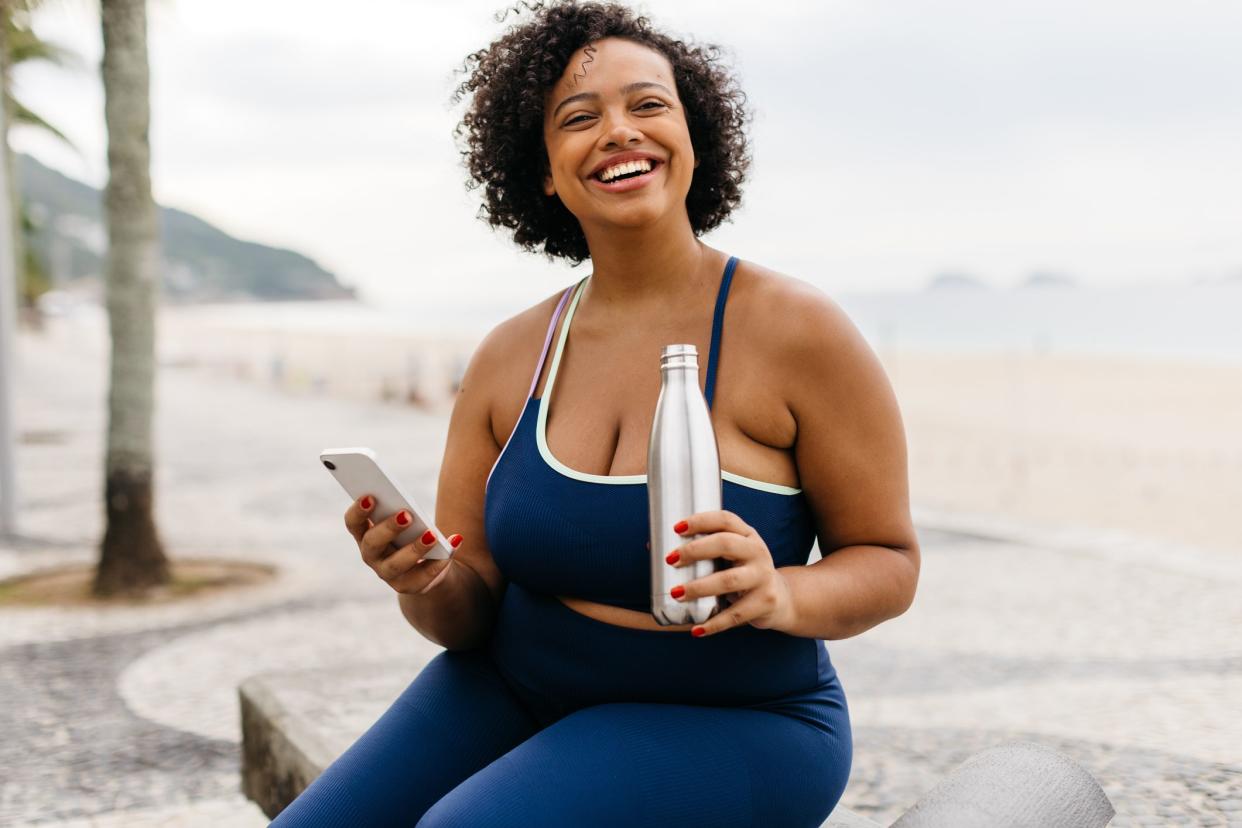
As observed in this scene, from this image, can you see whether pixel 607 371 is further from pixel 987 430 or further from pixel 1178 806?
pixel 987 430

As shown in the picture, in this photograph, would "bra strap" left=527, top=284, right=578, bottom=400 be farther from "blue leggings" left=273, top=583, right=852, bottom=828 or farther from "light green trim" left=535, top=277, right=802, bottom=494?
"blue leggings" left=273, top=583, right=852, bottom=828

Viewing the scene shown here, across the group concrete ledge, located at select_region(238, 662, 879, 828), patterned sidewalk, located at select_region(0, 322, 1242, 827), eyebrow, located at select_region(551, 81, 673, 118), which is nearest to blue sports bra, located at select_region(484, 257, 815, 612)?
eyebrow, located at select_region(551, 81, 673, 118)

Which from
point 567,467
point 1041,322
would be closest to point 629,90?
point 567,467

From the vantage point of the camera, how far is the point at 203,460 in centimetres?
1346

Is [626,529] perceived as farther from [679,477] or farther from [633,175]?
[633,175]

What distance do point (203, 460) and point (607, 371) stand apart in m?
12.2

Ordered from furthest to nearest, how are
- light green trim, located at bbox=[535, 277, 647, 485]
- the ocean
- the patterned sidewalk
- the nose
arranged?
the ocean
the patterned sidewalk
the nose
light green trim, located at bbox=[535, 277, 647, 485]

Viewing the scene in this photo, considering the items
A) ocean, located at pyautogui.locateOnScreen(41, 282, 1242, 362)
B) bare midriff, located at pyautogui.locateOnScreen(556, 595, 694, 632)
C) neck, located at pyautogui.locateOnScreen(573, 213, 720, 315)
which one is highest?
neck, located at pyautogui.locateOnScreen(573, 213, 720, 315)

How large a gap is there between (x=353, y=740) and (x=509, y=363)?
1730 millimetres

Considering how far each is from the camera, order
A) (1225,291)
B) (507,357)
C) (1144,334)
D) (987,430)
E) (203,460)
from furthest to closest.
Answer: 1. (1225,291)
2. (1144,334)
3. (987,430)
4. (203,460)
5. (507,357)

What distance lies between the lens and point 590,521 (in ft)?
6.37

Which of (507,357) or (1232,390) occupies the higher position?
(507,357)

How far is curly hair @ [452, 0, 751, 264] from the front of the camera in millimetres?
2238

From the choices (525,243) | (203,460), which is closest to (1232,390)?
(203,460)
